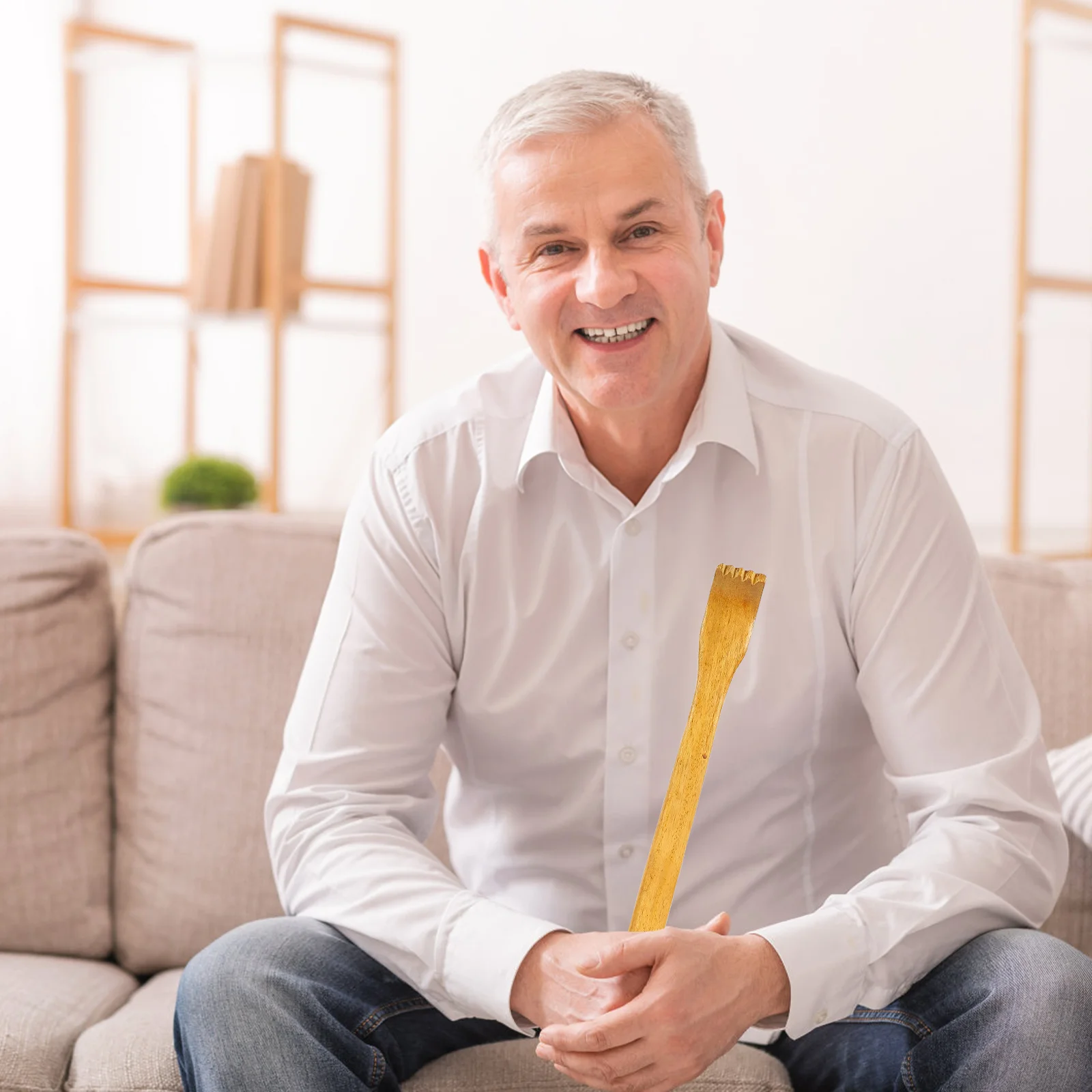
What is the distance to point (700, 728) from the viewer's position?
1022 mm

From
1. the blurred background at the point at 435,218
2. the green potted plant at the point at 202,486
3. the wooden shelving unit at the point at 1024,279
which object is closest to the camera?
the wooden shelving unit at the point at 1024,279

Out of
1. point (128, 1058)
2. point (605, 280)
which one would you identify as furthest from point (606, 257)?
point (128, 1058)

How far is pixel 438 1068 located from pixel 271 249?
2.26 meters

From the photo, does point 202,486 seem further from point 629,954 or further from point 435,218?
point 629,954

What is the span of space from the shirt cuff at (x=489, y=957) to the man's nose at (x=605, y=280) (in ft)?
1.75

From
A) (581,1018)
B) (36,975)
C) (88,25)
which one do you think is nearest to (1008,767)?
(581,1018)

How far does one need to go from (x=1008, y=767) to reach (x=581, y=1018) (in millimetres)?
408

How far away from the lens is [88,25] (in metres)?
3.12

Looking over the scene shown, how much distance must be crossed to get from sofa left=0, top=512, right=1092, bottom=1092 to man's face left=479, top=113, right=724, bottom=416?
0.49 m

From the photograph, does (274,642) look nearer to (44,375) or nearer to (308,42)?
(44,375)

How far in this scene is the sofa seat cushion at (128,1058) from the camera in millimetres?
1175

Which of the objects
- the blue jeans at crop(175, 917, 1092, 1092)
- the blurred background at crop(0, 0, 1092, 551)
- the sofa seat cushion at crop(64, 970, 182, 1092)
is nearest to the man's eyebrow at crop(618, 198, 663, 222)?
the blue jeans at crop(175, 917, 1092, 1092)

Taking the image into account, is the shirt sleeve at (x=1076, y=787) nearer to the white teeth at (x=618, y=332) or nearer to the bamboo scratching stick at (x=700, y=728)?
the bamboo scratching stick at (x=700, y=728)

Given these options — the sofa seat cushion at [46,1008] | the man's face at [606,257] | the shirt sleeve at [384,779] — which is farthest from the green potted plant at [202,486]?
the man's face at [606,257]
